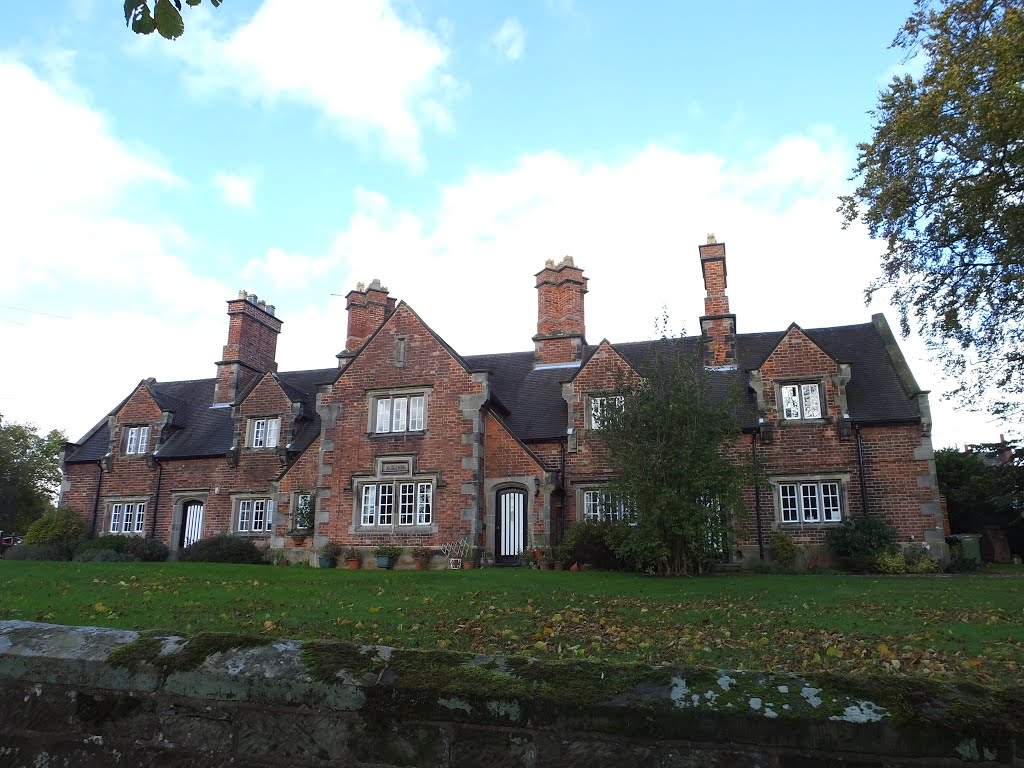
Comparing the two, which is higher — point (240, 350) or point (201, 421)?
point (240, 350)

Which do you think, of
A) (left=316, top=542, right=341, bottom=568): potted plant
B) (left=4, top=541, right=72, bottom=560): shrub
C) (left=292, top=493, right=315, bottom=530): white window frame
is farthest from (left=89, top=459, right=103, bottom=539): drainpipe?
(left=316, top=542, right=341, bottom=568): potted plant

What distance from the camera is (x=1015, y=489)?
31953 mm

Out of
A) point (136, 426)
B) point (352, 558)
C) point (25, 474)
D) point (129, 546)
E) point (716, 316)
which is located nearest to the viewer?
point (352, 558)

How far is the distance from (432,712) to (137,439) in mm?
35090

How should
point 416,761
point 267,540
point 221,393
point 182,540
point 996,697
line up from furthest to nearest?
→ point 221,393
point 182,540
point 267,540
point 416,761
point 996,697

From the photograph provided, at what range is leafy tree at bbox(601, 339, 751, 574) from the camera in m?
20.1

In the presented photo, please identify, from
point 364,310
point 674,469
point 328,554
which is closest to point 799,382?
point 674,469

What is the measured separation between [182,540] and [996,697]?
33846mm

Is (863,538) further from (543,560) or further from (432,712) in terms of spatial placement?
(432,712)

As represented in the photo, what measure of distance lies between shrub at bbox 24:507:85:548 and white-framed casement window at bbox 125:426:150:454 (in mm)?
3549

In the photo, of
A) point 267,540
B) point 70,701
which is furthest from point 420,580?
point 70,701

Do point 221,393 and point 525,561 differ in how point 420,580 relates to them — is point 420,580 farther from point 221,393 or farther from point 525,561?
point 221,393

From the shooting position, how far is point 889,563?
22312 mm

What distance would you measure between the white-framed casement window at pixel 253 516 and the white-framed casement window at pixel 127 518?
4932 millimetres
